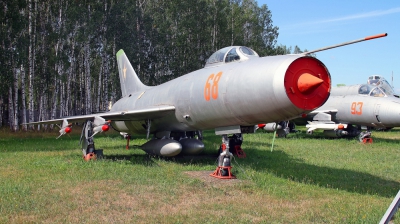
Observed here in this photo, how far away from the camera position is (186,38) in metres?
32.4

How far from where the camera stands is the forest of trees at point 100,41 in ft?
70.1

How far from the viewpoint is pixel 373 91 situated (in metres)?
17.0

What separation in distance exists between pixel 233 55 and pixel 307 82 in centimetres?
265

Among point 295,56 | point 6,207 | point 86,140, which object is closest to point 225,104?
point 295,56

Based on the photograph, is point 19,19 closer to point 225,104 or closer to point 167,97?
point 167,97

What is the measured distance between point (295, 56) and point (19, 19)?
1763 cm

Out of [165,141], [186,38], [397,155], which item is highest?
[186,38]

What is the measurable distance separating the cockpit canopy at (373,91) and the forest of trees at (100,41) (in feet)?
54.3

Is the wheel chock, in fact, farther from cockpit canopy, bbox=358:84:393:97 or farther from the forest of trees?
the forest of trees

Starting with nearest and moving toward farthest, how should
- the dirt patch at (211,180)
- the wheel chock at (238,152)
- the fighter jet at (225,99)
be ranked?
the fighter jet at (225,99)
the dirt patch at (211,180)
the wheel chock at (238,152)

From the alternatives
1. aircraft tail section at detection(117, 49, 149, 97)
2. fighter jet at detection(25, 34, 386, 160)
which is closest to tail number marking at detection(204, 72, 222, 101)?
fighter jet at detection(25, 34, 386, 160)

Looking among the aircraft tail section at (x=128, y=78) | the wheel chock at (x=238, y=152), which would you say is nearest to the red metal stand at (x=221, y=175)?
the wheel chock at (x=238, y=152)

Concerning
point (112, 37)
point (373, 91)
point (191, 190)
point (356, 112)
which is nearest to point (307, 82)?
point (191, 190)

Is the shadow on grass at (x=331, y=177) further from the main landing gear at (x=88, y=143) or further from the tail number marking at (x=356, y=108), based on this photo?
the tail number marking at (x=356, y=108)
